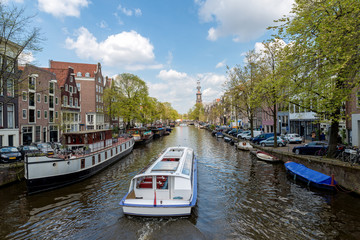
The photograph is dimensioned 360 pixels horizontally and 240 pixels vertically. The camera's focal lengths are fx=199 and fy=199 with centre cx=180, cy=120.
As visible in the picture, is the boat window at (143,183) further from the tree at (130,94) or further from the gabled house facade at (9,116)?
the tree at (130,94)

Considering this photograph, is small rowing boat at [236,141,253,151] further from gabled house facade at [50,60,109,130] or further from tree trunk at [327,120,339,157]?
gabled house facade at [50,60,109,130]

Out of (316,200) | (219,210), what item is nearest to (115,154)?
(219,210)

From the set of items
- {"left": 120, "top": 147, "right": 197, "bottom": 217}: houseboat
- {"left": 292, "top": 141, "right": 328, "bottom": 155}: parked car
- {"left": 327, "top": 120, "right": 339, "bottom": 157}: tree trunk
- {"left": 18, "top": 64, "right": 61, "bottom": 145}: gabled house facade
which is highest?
{"left": 18, "top": 64, "right": 61, "bottom": 145}: gabled house facade

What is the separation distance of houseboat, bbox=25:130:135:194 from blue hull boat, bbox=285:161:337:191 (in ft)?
Result: 61.5

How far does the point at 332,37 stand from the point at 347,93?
3933 mm

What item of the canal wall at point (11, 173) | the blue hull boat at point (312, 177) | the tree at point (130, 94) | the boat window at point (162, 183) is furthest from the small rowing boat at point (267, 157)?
the tree at point (130, 94)

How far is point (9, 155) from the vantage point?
60.0ft

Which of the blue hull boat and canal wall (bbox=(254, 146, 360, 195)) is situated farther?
the blue hull boat

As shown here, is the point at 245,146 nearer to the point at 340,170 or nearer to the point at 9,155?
the point at 340,170

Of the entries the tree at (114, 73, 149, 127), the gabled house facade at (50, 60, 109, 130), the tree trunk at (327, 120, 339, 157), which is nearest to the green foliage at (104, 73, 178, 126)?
the tree at (114, 73, 149, 127)

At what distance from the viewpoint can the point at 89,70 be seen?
58.9 metres

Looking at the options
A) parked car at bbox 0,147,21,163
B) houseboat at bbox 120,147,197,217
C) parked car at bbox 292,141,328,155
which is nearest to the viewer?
houseboat at bbox 120,147,197,217

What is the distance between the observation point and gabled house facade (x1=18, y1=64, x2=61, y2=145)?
3181cm

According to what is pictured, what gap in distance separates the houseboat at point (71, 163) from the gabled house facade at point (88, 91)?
32.8m
